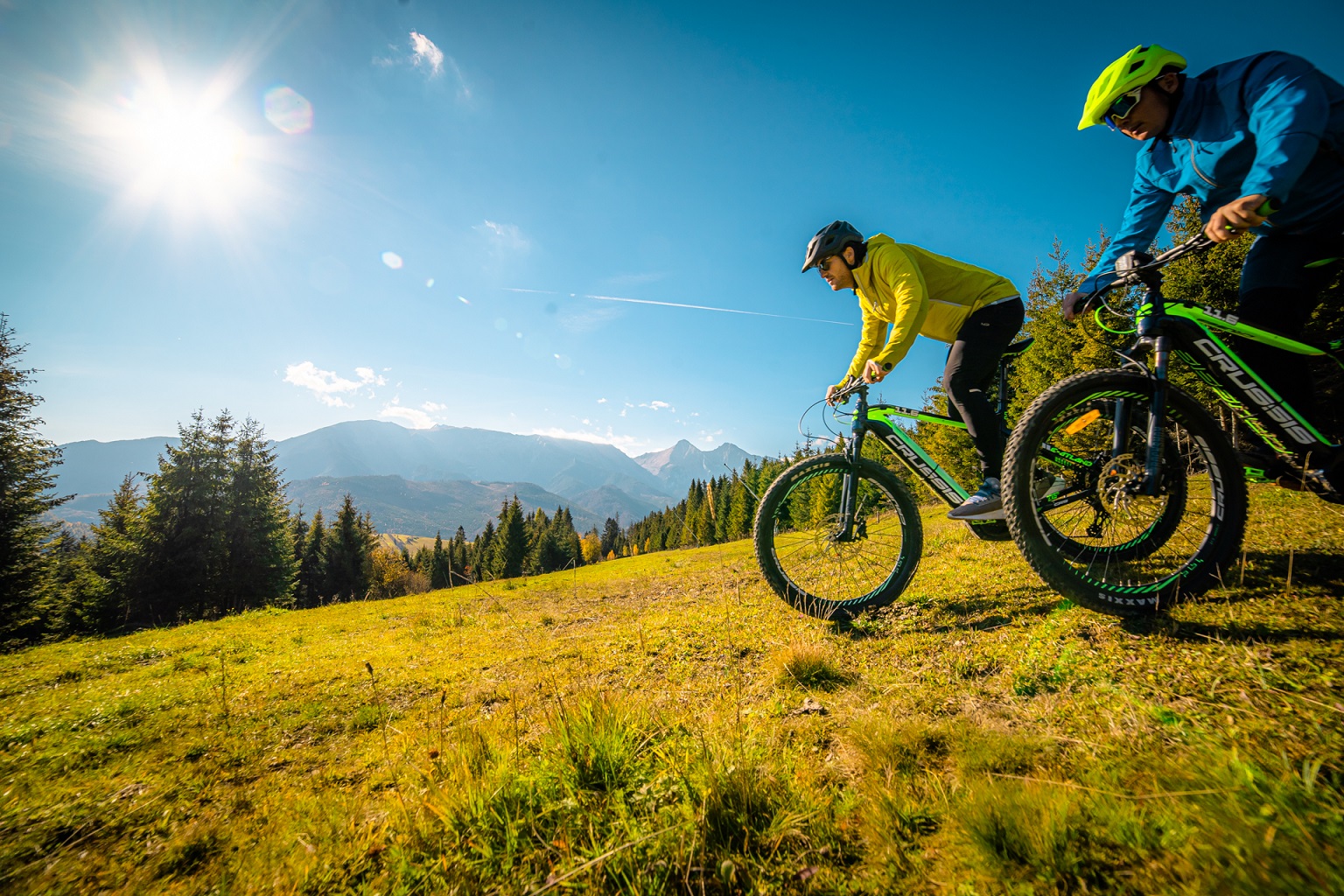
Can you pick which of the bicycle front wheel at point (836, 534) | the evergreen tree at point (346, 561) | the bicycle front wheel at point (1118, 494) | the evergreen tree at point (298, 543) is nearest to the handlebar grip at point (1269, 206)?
the bicycle front wheel at point (1118, 494)

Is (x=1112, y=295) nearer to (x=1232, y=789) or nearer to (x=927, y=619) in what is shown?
(x=927, y=619)

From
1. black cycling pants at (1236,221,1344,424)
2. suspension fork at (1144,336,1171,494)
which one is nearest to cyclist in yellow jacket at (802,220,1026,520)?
suspension fork at (1144,336,1171,494)

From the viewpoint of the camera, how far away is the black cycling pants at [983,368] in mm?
3844

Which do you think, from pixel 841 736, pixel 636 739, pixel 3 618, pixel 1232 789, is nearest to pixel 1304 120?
pixel 1232 789

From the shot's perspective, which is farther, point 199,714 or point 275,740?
point 199,714

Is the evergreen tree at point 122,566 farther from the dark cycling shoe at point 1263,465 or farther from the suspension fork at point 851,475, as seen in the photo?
the dark cycling shoe at point 1263,465

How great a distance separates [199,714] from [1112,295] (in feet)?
24.7

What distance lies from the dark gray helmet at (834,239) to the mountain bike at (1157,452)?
2021mm

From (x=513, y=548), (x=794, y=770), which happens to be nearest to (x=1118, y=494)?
(x=794, y=770)

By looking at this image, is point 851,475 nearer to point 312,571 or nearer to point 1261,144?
point 1261,144

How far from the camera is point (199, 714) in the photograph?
11.4ft

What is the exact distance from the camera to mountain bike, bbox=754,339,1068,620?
3859 mm

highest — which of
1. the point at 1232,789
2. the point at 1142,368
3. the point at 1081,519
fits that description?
the point at 1142,368

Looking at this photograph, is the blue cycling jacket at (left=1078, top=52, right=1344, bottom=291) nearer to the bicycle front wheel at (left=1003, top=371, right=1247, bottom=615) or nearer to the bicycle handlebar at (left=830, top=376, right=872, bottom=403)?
the bicycle front wheel at (left=1003, top=371, right=1247, bottom=615)
